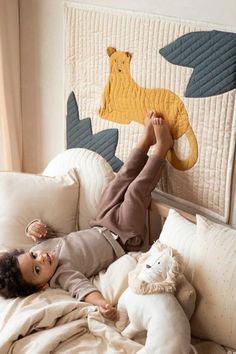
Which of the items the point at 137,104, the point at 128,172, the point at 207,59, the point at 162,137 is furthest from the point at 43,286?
the point at 207,59

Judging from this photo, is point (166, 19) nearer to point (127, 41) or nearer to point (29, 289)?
point (127, 41)

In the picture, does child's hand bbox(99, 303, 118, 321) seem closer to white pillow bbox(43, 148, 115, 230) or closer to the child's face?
the child's face

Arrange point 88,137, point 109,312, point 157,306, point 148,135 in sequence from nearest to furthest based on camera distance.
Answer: point 157,306 → point 109,312 → point 148,135 → point 88,137

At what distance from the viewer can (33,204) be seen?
2039 millimetres

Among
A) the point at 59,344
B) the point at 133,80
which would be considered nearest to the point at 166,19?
the point at 133,80

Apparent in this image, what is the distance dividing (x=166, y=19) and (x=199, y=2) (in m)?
0.15

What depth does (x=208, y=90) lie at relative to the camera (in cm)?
178

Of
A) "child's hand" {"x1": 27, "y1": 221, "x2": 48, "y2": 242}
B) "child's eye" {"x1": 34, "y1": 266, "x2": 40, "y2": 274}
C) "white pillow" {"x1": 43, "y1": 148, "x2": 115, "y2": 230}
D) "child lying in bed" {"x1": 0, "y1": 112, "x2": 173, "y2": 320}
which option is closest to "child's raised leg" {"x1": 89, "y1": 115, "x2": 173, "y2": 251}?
"child lying in bed" {"x1": 0, "y1": 112, "x2": 173, "y2": 320}

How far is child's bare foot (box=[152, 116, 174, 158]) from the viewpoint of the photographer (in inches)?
75.8

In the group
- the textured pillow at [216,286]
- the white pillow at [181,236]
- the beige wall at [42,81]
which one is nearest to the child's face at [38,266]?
the white pillow at [181,236]

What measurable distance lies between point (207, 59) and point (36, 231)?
0.87 metres

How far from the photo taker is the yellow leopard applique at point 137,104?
1.91m

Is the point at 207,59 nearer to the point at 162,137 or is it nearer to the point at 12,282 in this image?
the point at 162,137

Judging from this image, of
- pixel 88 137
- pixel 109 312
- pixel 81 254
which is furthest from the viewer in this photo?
pixel 88 137
